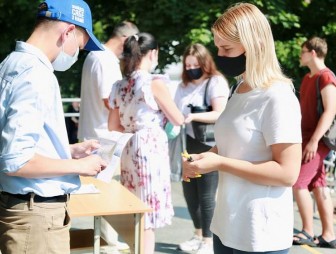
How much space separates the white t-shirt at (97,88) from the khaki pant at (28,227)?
2.06m

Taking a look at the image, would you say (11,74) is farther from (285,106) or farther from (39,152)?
(285,106)

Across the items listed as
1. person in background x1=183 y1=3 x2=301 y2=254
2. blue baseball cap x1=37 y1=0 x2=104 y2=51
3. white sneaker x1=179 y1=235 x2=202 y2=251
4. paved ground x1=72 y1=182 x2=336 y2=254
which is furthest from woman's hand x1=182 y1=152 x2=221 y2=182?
white sneaker x1=179 y1=235 x2=202 y2=251

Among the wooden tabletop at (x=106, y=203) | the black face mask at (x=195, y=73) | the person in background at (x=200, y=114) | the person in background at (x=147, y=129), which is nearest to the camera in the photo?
the wooden tabletop at (x=106, y=203)

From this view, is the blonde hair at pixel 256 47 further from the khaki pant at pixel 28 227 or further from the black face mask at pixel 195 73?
the black face mask at pixel 195 73

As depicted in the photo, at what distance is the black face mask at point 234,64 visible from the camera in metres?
2.22

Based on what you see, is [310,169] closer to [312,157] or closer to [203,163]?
[312,157]

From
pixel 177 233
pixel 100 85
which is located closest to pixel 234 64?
pixel 100 85

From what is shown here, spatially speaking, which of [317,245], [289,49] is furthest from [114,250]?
[289,49]

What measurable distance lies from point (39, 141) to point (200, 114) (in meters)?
2.34

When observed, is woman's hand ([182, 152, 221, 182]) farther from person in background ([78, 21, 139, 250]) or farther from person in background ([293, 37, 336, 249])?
person in background ([293, 37, 336, 249])

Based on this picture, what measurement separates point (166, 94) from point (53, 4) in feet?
4.98

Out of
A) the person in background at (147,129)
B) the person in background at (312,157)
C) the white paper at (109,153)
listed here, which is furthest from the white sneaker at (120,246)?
the white paper at (109,153)

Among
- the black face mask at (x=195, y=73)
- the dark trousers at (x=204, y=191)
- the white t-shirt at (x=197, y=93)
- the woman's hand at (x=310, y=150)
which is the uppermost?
the black face mask at (x=195, y=73)

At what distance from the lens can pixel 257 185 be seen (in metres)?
2.14
